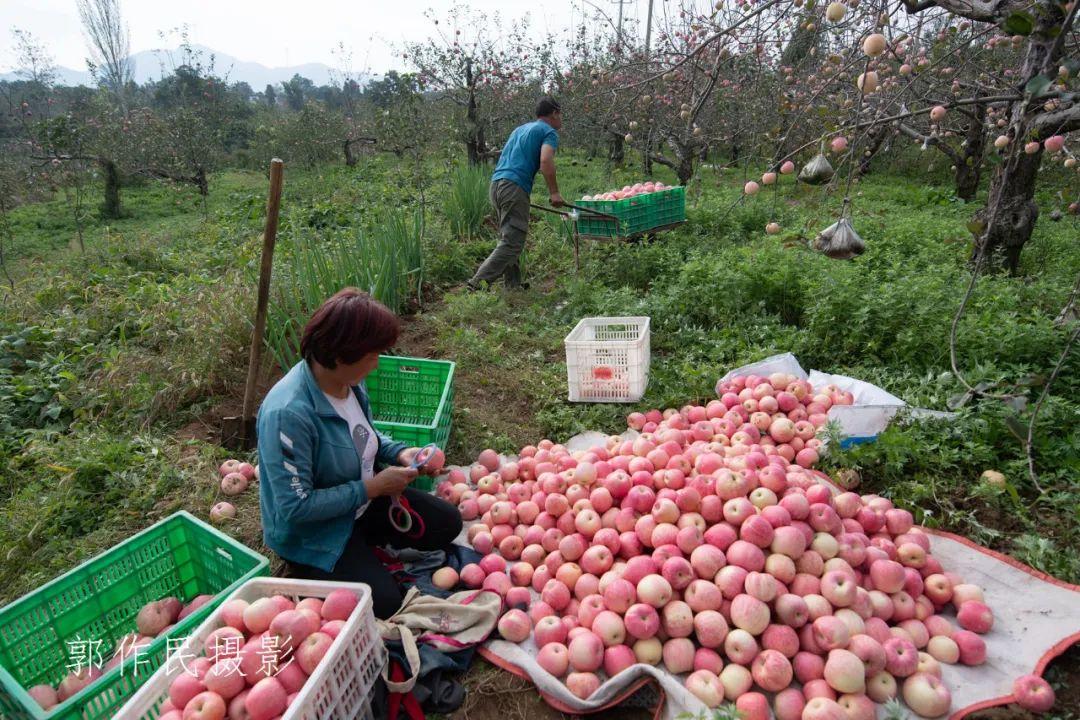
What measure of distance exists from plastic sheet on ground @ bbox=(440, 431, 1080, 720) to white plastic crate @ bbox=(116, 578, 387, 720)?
1.42 ft

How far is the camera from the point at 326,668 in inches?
60.0

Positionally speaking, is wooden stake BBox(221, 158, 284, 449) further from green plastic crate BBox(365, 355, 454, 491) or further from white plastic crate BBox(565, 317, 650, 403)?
white plastic crate BBox(565, 317, 650, 403)

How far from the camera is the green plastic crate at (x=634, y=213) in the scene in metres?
5.86

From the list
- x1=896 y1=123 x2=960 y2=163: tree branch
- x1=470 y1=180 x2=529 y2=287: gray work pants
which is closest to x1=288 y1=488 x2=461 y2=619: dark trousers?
x1=896 y1=123 x2=960 y2=163: tree branch

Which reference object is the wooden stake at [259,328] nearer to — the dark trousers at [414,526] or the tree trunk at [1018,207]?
the dark trousers at [414,526]

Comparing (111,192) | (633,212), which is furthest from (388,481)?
(111,192)

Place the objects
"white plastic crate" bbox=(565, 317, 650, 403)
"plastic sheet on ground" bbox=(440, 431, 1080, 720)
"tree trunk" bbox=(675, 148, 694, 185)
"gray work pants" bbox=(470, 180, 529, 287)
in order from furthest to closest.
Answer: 1. "tree trunk" bbox=(675, 148, 694, 185)
2. "gray work pants" bbox=(470, 180, 529, 287)
3. "white plastic crate" bbox=(565, 317, 650, 403)
4. "plastic sheet on ground" bbox=(440, 431, 1080, 720)

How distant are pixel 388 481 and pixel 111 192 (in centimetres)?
1161

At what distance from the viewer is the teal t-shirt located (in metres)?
5.40

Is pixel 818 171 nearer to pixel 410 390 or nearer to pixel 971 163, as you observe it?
pixel 410 390

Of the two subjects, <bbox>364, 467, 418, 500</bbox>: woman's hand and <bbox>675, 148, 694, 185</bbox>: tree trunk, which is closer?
<bbox>364, 467, 418, 500</bbox>: woman's hand

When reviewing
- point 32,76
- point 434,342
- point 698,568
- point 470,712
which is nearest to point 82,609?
point 470,712

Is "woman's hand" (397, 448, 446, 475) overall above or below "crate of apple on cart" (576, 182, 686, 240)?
below

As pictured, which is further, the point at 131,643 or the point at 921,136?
the point at 921,136
